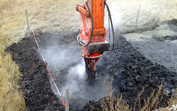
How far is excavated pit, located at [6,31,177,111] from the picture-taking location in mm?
4762

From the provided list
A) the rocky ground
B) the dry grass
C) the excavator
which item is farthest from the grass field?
the dry grass

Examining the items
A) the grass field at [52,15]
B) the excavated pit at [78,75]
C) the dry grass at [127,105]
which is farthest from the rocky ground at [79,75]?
the grass field at [52,15]

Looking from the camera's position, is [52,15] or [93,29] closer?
[93,29]

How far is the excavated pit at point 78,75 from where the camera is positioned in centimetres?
476

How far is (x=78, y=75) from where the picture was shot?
245 inches

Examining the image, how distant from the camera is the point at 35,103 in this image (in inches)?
174

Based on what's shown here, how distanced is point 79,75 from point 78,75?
44 millimetres

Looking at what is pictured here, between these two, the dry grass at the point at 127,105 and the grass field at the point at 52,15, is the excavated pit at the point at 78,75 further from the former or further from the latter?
the grass field at the point at 52,15

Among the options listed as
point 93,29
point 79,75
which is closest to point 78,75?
point 79,75

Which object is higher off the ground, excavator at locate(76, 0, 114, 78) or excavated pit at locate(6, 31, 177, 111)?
excavator at locate(76, 0, 114, 78)

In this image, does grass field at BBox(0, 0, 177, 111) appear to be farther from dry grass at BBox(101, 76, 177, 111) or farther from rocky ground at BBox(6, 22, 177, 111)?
dry grass at BBox(101, 76, 177, 111)

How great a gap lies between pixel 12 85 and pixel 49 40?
434 centimetres

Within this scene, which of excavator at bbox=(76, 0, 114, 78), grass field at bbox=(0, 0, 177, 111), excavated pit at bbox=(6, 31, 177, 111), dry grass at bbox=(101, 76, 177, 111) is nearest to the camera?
dry grass at bbox=(101, 76, 177, 111)

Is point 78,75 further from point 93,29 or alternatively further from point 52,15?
point 52,15
